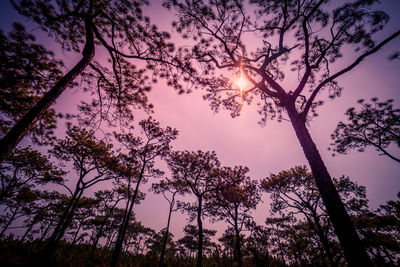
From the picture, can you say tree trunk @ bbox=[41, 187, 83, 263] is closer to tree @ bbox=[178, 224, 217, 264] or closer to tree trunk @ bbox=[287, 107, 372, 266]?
tree trunk @ bbox=[287, 107, 372, 266]

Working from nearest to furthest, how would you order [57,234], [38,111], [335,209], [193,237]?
[335,209], [38,111], [57,234], [193,237]

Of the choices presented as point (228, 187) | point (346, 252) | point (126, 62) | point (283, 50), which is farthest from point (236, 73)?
point (228, 187)

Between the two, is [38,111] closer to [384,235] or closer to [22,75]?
[22,75]

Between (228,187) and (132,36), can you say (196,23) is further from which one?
(228,187)

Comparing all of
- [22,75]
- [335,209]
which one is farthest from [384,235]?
[22,75]

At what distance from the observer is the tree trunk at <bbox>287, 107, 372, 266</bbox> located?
3039mm

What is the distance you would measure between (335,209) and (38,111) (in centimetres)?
835

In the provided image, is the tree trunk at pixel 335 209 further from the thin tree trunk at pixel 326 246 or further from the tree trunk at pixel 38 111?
the thin tree trunk at pixel 326 246

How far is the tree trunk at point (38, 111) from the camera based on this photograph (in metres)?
3.84

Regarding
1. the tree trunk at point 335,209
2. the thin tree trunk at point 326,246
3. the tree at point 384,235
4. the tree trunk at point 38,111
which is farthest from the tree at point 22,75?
the tree at point 384,235

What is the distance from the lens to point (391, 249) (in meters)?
23.4

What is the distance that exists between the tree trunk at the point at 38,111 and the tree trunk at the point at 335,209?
7.74 metres

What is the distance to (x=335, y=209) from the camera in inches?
138

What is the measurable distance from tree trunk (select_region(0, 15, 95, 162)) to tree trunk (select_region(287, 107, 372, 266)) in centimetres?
774
